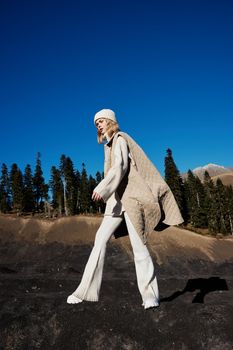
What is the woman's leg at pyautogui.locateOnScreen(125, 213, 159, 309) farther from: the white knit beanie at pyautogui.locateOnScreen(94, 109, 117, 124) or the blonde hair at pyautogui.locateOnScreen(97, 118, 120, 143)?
the white knit beanie at pyautogui.locateOnScreen(94, 109, 117, 124)

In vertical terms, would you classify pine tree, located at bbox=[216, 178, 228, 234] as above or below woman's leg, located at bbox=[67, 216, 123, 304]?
above

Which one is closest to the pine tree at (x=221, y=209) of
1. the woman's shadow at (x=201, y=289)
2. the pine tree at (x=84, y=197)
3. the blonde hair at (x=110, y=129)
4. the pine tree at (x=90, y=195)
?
the pine tree at (x=90, y=195)

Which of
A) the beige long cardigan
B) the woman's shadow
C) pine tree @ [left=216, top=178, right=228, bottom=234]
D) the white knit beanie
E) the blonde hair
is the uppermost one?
pine tree @ [left=216, top=178, right=228, bottom=234]

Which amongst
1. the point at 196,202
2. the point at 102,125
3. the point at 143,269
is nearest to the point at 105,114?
the point at 102,125

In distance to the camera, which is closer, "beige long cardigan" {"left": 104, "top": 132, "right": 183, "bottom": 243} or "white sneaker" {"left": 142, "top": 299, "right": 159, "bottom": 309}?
"white sneaker" {"left": 142, "top": 299, "right": 159, "bottom": 309}

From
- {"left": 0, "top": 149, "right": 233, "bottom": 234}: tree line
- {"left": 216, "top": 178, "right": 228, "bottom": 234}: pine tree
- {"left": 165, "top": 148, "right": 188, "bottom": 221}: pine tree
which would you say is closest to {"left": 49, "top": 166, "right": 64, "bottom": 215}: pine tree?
{"left": 0, "top": 149, "right": 233, "bottom": 234}: tree line

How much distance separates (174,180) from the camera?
228ft

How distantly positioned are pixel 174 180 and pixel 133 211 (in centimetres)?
6586

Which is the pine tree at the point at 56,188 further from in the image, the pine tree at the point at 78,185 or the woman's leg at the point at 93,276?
the woman's leg at the point at 93,276

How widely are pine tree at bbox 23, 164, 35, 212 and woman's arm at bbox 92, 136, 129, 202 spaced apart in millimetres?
71459

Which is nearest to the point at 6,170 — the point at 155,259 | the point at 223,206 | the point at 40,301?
the point at 223,206

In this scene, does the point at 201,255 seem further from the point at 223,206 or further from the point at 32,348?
the point at 32,348

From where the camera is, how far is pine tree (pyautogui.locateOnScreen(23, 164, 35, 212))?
2972 inches

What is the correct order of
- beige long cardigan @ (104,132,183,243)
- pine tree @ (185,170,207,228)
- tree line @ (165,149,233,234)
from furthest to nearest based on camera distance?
pine tree @ (185,170,207,228), tree line @ (165,149,233,234), beige long cardigan @ (104,132,183,243)
